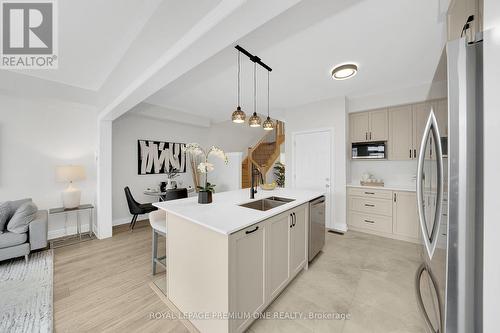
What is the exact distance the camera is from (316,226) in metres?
2.62

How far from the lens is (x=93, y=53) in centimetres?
240

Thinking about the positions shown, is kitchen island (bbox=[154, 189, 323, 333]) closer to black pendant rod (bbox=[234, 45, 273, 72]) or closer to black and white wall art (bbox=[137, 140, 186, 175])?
black pendant rod (bbox=[234, 45, 273, 72])

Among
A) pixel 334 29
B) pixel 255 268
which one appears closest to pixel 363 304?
pixel 255 268

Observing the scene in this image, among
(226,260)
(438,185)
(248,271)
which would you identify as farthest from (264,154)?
(438,185)

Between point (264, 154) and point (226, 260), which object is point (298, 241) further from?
point (264, 154)

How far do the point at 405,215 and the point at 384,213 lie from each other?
30cm

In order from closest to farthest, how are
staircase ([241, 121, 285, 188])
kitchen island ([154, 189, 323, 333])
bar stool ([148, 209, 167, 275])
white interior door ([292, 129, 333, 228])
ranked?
kitchen island ([154, 189, 323, 333]) → bar stool ([148, 209, 167, 275]) → white interior door ([292, 129, 333, 228]) → staircase ([241, 121, 285, 188])

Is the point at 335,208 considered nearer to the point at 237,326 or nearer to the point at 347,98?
the point at 347,98

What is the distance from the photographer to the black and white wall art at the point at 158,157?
4.79 metres

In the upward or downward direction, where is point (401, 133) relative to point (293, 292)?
upward

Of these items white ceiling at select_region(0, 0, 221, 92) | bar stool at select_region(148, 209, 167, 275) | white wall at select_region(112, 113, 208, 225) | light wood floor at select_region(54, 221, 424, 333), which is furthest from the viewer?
white wall at select_region(112, 113, 208, 225)

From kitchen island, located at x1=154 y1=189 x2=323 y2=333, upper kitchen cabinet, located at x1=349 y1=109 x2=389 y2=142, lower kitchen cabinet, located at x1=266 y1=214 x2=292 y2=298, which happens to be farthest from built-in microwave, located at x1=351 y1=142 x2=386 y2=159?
lower kitchen cabinet, located at x1=266 y1=214 x2=292 y2=298
